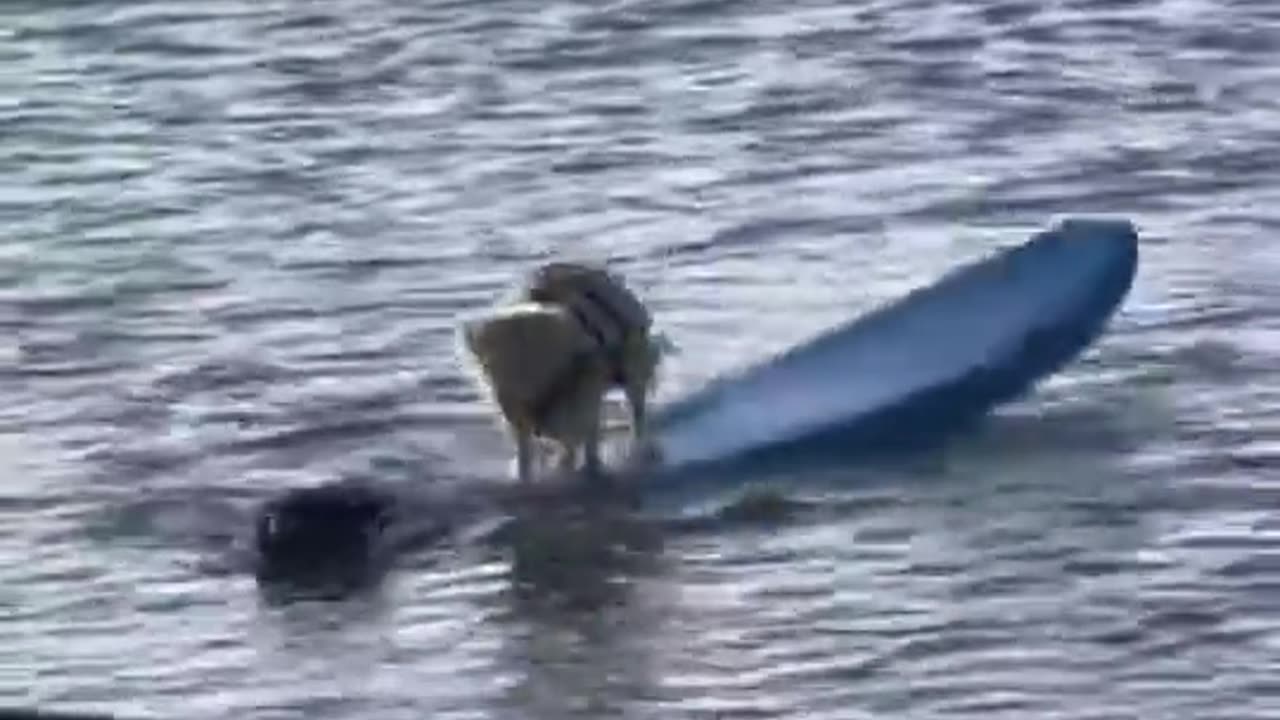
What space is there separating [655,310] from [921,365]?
82 centimetres

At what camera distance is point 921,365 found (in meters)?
9.75

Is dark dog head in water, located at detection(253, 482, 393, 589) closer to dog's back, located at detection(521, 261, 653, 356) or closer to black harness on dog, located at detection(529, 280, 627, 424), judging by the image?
black harness on dog, located at detection(529, 280, 627, 424)

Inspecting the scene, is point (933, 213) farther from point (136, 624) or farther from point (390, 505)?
A: point (136, 624)

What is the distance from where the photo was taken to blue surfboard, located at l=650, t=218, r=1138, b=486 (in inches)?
370

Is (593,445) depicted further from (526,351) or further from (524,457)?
(526,351)

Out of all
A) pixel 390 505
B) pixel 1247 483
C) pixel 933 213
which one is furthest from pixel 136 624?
pixel 933 213

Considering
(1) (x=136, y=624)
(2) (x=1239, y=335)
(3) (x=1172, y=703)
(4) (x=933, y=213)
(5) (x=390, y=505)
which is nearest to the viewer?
(3) (x=1172, y=703)

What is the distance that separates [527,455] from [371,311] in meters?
1.40

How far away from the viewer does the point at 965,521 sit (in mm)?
8820

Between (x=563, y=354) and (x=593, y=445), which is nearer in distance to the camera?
(x=563, y=354)

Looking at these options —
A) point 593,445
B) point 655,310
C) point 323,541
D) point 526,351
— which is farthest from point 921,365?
point 323,541

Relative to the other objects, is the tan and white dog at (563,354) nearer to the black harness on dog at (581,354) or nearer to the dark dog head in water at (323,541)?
the black harness on dog at (581,354)

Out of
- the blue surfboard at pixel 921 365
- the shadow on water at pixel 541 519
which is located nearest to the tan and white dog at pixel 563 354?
the shadow on water at pixel 541 519

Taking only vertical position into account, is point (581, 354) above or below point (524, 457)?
above
